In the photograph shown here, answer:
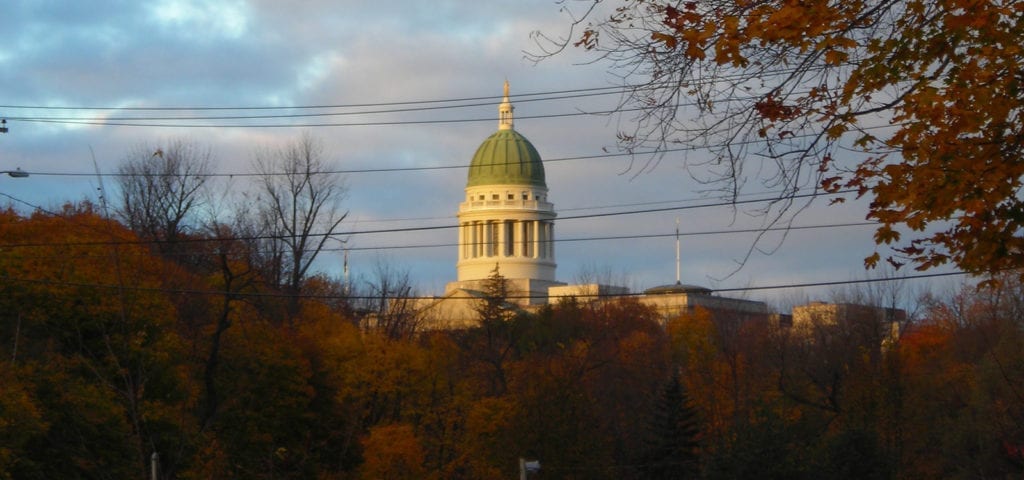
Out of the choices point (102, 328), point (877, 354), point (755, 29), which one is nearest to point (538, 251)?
point (877, 354)

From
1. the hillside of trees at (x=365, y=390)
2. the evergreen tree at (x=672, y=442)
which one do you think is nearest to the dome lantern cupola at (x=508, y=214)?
the hillside of trees at (x=365, y=390)

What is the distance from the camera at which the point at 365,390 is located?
169 feet

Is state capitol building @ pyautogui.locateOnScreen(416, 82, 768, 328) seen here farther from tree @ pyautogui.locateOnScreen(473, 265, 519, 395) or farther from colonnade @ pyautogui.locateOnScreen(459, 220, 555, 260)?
tree @ pyautogui.locateOnScreen(473, 265, 519, 395)

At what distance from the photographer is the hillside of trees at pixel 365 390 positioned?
39.5 meters

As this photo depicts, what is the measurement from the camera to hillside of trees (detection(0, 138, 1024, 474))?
3950 cm

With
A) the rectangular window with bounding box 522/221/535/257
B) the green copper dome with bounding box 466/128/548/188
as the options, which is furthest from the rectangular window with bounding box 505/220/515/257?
the green copper dome with bounding box 466/128/548/188

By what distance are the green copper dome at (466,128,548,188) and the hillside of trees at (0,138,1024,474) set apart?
69.2 metres

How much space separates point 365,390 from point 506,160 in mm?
86742

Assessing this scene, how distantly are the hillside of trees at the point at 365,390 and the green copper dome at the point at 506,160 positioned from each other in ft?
227

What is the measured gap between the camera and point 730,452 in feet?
157

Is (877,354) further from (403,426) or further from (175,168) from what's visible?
(175,168)

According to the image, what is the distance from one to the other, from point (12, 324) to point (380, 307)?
33.4 m

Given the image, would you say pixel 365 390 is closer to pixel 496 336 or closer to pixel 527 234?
pixel 496 336

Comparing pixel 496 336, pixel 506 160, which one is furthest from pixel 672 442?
pixel 506 160
